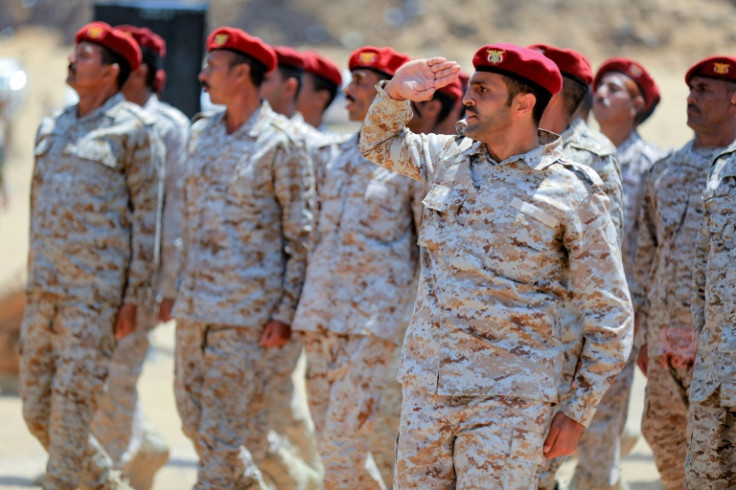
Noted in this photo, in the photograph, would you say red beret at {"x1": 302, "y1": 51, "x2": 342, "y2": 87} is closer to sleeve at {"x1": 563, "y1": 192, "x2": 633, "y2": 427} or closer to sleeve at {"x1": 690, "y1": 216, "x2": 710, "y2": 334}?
sleeve at {"x1": 690, "y1": 216, "x2": 710, "y2": 334}

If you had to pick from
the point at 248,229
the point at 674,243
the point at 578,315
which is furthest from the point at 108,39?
the point at 578,315

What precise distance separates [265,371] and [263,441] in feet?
1.43

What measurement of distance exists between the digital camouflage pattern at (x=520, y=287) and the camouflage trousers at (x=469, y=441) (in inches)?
2.2

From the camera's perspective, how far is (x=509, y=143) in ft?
15.9

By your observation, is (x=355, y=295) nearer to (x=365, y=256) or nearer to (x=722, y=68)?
(x=365, y=256)

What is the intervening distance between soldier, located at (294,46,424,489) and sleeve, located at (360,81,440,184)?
1575mm

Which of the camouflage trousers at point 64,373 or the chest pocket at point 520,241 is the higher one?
the chest pocket at point 520,241

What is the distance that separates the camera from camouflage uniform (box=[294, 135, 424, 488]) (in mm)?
6414

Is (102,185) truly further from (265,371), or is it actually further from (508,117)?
(508,117)

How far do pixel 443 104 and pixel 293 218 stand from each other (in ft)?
3.85

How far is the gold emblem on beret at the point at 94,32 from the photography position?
7199 millimetres

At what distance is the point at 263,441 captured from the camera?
23.6 feet

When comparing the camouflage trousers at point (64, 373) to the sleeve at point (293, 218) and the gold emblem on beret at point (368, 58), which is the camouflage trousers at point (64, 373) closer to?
the sleeve at point (293, 218)

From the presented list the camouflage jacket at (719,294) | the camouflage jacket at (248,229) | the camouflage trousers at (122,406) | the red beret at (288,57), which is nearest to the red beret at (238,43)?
the camouflage jacket at (248,229)
